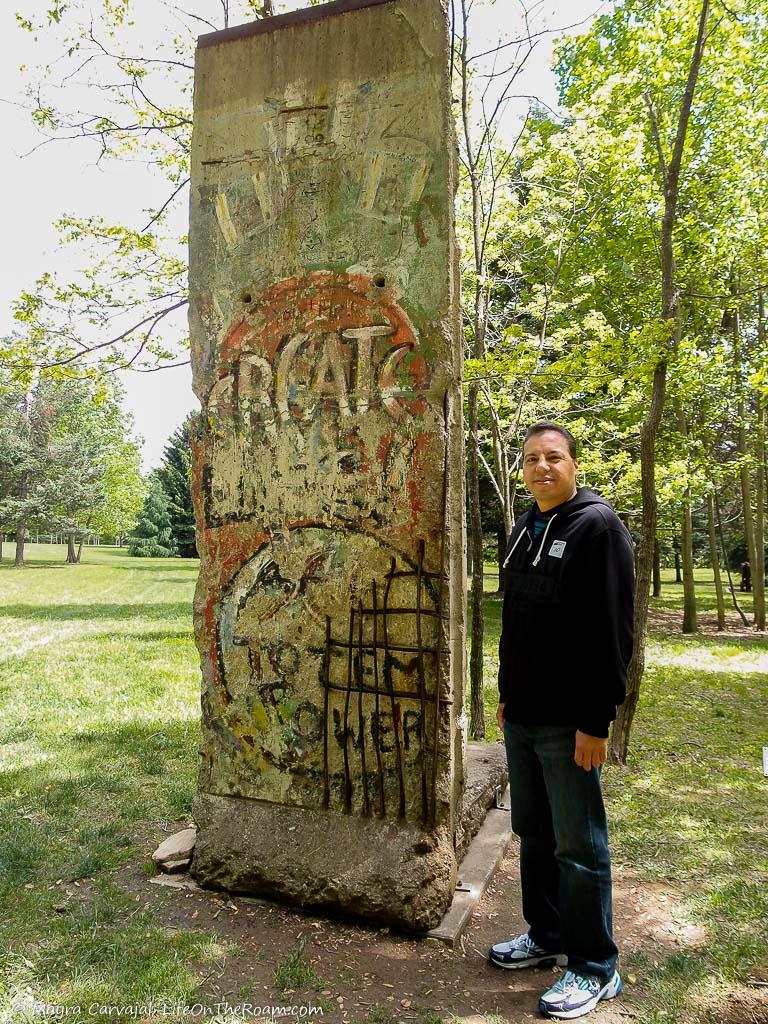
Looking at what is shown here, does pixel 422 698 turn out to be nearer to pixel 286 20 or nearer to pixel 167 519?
pixel 286 20

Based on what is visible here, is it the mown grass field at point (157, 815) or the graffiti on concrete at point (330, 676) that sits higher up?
the graffiti on concrete at point (330, 676)

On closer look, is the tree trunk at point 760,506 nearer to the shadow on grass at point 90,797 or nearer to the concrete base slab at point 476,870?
the concrete base slab at point 476,870

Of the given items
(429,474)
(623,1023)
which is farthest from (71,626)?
(623,1023)

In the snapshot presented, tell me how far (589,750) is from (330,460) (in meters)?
1.81

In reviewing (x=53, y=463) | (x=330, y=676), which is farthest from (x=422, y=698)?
(x=53, y=463)

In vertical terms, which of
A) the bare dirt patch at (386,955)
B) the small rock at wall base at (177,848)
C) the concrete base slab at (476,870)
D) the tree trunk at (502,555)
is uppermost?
the tree trunk at (502,555)

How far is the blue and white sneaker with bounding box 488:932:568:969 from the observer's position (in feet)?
A: 10.2

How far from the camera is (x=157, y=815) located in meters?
4.55

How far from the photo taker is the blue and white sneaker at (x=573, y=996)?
9.05 feet

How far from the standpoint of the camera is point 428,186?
11.5 ft

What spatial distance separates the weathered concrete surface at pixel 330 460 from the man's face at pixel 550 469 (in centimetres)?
56

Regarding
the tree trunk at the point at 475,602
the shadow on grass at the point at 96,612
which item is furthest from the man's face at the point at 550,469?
the shadow on grass at the point at 96,612

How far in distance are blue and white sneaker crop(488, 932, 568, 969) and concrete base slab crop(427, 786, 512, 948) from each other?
0.24 m

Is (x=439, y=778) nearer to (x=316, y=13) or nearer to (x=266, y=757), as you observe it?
(x=266, y=757)
